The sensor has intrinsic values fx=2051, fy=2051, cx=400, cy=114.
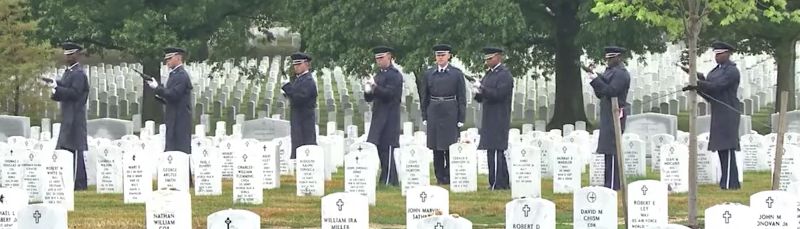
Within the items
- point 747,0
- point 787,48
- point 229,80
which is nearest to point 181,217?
point 747,0

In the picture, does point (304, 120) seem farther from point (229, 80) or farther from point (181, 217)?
point (229, 80)

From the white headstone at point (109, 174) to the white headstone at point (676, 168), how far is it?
17.8ft

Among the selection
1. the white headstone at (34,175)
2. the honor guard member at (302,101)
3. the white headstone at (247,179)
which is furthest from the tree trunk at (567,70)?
the white headstone at (34,175)

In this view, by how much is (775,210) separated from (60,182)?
700 centimetres

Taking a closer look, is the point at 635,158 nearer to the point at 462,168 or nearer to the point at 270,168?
the point at 462,168

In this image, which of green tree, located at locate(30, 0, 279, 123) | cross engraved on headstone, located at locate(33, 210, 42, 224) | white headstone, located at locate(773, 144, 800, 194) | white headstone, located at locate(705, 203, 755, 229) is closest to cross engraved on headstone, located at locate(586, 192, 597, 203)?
white headstone, located at locate(705, 203, 755, 229)

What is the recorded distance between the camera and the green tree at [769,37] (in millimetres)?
31672

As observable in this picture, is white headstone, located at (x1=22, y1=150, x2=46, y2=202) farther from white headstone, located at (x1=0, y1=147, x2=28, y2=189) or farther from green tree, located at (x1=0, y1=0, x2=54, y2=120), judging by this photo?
green tree, located at (x1=0, y1=0, x2=54, y2=120)

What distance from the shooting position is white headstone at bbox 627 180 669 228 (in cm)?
1551

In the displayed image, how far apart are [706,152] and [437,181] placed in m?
2.81

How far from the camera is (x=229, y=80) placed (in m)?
46.9

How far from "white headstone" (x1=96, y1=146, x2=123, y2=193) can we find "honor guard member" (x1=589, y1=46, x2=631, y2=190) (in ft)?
15.8

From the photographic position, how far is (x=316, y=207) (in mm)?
18547

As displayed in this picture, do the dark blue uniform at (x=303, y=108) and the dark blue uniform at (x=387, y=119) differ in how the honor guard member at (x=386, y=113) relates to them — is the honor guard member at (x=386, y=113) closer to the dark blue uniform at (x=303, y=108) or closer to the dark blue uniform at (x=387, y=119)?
the dark blue uniform at (x=387, y=119)
